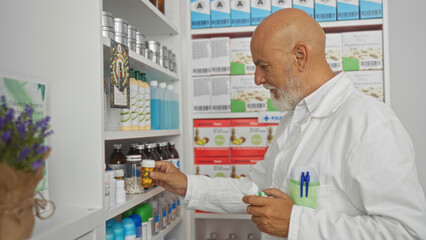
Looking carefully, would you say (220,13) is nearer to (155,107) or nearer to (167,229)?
(155,107)

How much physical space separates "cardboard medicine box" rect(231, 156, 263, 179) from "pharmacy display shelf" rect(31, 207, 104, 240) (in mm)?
1379

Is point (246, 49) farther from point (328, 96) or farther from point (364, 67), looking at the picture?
point (328, 96)

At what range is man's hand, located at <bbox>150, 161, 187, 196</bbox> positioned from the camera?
1654mm

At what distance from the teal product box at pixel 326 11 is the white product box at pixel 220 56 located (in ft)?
2.20

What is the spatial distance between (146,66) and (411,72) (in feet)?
7.13

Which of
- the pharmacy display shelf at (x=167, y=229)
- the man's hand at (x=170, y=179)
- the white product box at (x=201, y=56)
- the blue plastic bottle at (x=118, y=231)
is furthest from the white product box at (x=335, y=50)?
the blue plastic bottle at (x=118, y=231)

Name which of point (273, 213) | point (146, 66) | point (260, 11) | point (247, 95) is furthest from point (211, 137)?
point (273, 213)

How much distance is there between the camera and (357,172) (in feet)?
3.78

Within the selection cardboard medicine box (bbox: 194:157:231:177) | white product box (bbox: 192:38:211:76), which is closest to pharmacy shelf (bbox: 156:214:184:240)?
cardboard medicine box (bbox: 194:157:231:177)

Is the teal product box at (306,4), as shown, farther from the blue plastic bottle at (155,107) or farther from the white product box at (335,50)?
the blue plastic bottle at (155,107)

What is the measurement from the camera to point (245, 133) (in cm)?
252

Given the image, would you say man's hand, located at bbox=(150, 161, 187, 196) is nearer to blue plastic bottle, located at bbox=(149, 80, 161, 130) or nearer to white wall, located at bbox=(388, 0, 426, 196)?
blue plastic bottle, located at bbox=(149, 80, 161, 130)

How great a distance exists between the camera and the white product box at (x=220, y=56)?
2.51 meters

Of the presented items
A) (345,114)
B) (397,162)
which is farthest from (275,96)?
(397,162)
